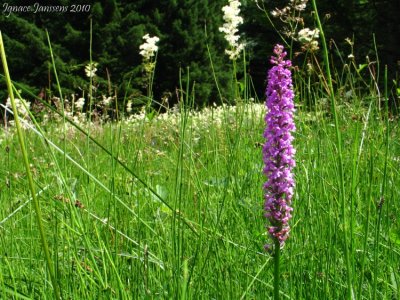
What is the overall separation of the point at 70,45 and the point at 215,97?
227 inches

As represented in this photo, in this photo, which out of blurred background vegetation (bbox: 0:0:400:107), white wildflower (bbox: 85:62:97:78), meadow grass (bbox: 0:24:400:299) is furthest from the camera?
blurred background vegetation (bbox: 0:0:400:107)

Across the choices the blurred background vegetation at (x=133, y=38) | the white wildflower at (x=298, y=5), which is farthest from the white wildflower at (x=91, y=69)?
the blurred background vegetation at (x=133, y=38)

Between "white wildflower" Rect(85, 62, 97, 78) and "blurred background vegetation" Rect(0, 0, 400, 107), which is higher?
"blurred background vegetation" Rect(0, 0, 400, 107)

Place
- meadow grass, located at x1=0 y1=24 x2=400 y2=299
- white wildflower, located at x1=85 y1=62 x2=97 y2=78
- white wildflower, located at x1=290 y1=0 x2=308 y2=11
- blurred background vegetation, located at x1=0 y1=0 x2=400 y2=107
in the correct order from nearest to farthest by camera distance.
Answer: meadow grass, located at x1=0 y1=24 x2=400 y2=299
white wildflower, located at x1=85 y1=62 x2=97 y2=78
white wildflower, located at x1=290 y1=0 x2=308 y2=11
blurred background vegetation, located at x1=0 y1=0 x2=400 y2=107

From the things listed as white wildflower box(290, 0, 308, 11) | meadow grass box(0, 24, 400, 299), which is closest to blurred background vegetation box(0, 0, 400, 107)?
white wildflower box(290, 0, 308, 11)

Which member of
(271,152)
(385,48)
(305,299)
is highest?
(385,48)

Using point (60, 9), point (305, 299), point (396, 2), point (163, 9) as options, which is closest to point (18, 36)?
point (60, 9)

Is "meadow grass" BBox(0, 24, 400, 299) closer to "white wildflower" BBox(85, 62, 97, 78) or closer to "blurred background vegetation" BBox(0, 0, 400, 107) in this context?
"white wildflower" BBox(85, 62, 97, 78)

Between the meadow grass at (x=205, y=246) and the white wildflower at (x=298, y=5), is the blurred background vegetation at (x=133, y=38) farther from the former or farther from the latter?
the meadow grass at (x=205, y=246)

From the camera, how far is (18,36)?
19078 millimetres

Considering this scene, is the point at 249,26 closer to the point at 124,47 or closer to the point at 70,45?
the point at 124,47

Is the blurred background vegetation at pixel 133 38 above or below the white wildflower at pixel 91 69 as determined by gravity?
above

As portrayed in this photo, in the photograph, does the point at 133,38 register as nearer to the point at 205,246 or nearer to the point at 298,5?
the point at 298,5

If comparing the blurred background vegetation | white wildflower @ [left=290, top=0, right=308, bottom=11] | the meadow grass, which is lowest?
the meadow grass
